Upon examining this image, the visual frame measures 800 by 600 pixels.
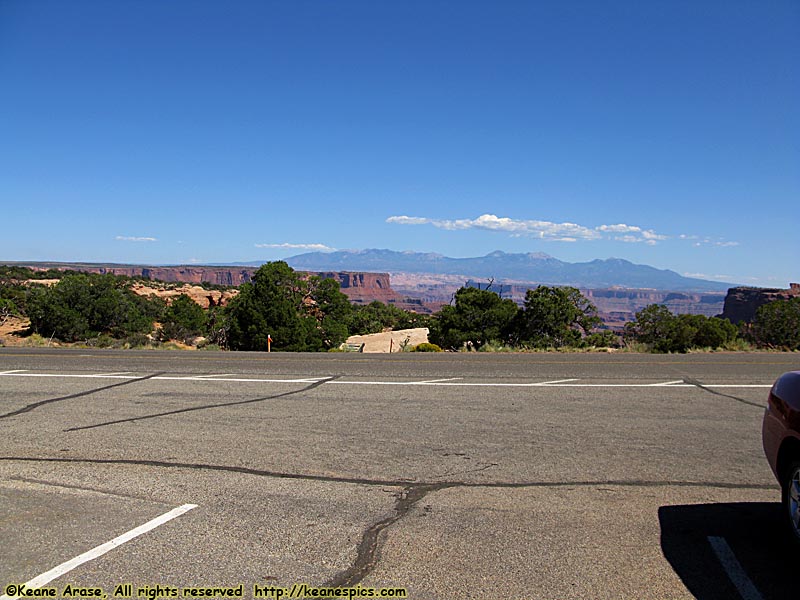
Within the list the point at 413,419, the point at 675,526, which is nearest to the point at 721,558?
the point at 675,526

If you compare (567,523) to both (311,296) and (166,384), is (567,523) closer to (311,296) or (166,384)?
(166,384)

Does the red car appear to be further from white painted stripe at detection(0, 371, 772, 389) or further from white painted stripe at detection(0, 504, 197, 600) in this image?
white painted stripe at detection(0, 371, 772, 389)

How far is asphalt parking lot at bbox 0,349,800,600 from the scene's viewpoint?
4.05m

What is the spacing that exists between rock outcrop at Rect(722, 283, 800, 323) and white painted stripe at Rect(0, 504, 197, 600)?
117403mm

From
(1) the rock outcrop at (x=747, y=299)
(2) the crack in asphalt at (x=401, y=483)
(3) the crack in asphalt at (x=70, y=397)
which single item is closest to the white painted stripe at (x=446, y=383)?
(3) the crack in asphalt at (x=70, y=397)

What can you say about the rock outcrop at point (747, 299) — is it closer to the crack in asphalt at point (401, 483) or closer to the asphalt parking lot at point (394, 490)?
the asphalt parking lot at point (394, 490)

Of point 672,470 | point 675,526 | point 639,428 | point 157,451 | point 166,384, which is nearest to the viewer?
point 675,526

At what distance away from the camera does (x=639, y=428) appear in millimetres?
8312

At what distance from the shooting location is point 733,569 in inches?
163

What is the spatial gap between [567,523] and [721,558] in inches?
41.6

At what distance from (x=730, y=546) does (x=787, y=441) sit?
82cm

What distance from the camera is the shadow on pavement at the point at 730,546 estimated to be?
3918 millimetres

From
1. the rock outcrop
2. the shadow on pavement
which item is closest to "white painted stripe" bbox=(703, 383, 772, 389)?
the shadow on pavement

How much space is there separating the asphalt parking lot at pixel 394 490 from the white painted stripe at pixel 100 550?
0.07 feet
